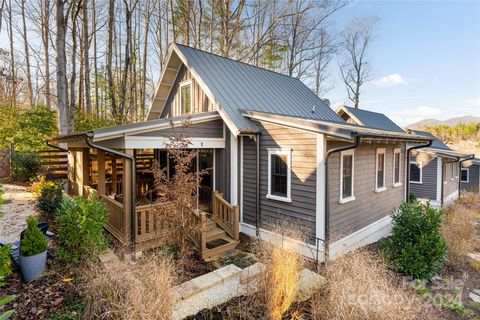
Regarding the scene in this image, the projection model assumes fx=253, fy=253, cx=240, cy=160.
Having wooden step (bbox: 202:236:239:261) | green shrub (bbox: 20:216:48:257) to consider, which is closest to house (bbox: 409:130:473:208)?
wooden step (bbox: 202:236:239:261)

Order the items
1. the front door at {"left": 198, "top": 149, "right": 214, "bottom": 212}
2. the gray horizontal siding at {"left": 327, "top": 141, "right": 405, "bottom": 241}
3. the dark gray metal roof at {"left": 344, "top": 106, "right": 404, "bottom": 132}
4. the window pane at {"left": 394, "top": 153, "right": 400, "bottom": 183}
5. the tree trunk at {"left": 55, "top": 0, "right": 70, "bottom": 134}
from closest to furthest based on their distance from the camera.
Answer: the gray horizontal siding at {"left": 327, "top": 141, "right": 405, "bottom": 241} → the front door at {"left": 198, "top": 149, "right": 214, "bottom": 212} → the window pane at {"left": 394, "top": 153, "right": 400, "bottom": 183} → the tree trunk at {"left": 55, "top": 0, "right": 70, "bottom": 134} → the dark gray metal roof at {"left": 344, "top": 106, "right": 404, "bottom": 132}

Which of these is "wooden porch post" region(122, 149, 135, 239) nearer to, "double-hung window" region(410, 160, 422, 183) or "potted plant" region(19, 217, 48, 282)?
"potted plant" region(19, 217, 48, 282)

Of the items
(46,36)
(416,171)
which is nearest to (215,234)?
(416,171)

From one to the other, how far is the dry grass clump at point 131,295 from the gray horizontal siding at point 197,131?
3620 millimetres

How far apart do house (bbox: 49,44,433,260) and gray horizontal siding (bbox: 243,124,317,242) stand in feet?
0.09

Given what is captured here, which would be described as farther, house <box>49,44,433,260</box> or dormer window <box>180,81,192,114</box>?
dormer window <box>180,81,192,114</box>

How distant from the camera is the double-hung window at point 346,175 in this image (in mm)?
6875

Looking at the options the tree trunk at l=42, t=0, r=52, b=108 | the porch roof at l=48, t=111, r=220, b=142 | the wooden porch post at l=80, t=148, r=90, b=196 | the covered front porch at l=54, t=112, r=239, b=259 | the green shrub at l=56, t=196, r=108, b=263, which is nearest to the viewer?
the green shrub at l=56, t=196, r=108, b=263

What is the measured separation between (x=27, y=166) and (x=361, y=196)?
585 inches

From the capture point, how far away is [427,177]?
14.5 m

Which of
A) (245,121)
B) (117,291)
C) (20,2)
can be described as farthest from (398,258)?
(20,2)

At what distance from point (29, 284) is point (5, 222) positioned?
4.35 m

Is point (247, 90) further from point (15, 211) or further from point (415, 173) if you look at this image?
point (415, 173)

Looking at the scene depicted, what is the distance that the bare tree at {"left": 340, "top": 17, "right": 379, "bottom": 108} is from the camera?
2650cm
